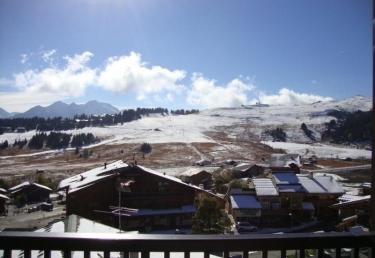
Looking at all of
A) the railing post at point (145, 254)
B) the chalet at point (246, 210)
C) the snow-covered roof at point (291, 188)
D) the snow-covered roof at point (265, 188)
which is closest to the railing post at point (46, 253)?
the railing post at point (145, 254)

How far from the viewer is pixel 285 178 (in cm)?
3609

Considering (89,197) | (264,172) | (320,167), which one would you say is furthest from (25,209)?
(320,167)

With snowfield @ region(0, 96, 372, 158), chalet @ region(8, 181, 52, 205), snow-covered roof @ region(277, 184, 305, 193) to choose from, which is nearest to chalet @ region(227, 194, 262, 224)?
snow-covered roof @ region(277, 184, 305, 193)

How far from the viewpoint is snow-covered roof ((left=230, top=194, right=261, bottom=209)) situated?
107 ft

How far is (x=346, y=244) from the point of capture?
8.66 feet

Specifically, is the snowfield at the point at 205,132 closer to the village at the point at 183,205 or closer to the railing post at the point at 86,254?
the village at the point at 183,205

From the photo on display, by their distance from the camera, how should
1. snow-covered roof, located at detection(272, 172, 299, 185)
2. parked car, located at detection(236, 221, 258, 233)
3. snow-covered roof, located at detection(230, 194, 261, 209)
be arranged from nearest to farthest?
parked car, located at detection(236, 221, 258, 233) → snow-covered roof, located at detection(230, 194, 261, 209) → snow-covered roof, located at detection(272, 172, 299, 185)

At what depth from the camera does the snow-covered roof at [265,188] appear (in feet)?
111

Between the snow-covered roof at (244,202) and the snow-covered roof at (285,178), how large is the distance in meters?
2.62

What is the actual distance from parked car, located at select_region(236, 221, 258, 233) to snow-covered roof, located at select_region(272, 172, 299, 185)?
219 inches

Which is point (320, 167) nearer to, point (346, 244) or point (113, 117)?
point (346, 244)

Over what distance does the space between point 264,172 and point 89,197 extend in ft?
134

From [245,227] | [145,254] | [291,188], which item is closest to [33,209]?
[245,227]

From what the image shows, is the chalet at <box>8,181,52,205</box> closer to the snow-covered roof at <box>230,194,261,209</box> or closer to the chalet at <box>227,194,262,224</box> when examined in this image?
the snow-covered roof at <box>230,194,261,209</box>
